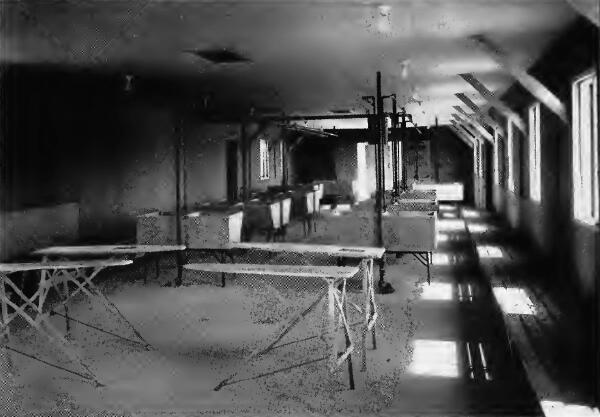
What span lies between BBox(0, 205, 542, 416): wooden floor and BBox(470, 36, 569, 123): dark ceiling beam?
5.11 feet

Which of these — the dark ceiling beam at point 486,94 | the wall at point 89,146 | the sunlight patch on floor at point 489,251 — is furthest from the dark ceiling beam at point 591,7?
the dark ceiling beam at point 486,94

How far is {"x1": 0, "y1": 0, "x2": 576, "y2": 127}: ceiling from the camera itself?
4.39m

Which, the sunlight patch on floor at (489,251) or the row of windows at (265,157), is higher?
the row of windows at (265,157)

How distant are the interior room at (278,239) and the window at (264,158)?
17.0ft

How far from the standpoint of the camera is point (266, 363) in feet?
12.5

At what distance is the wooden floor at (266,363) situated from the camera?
10.3 ft

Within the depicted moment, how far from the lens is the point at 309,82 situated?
830 cm

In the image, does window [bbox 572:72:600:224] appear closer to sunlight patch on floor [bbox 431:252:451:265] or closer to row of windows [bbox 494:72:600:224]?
row of windows [bbox 494:72:600:224]

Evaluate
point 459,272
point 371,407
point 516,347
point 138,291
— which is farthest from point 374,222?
point 371,407

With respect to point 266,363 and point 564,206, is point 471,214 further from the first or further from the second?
point 266,363

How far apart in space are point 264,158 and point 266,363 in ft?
39.0

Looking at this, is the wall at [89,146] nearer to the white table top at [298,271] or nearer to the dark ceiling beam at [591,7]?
the white table top at [298,271]

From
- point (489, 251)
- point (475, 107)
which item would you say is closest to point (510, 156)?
point (475, 107)

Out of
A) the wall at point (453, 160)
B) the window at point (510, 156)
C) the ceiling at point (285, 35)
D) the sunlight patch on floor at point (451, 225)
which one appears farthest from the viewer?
the wall at point (453, 160)
